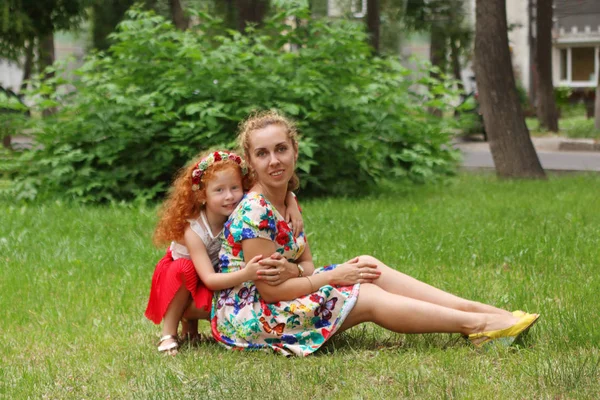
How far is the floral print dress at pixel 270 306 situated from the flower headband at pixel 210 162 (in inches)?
8.6

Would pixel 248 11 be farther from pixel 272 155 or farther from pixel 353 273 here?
pixel 353 273

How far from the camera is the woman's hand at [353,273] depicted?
15.2ft

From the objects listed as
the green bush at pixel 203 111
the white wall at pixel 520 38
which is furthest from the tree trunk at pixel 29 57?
the white wall at pixel 520 38

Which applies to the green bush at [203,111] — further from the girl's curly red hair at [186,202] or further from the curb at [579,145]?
the curb at [579,145]

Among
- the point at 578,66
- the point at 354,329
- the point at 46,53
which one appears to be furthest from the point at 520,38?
the point at 354,329

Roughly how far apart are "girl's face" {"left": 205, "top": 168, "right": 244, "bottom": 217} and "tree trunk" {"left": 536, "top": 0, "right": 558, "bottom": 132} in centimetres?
1989

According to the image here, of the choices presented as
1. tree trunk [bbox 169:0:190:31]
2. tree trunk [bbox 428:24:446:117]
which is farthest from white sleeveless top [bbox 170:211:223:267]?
tree trunk [bbox 428:24:446:117]

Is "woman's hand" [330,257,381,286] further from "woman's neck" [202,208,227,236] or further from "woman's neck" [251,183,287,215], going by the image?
"woman's neck" [202,208,227,236]

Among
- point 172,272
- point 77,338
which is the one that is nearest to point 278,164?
point 172,272

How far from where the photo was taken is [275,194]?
4.72 meters

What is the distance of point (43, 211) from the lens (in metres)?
10.1

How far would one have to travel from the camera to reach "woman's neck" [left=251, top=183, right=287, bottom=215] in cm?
469

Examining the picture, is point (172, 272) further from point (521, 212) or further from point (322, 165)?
point (322, 165)

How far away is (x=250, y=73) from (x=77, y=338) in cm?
636
